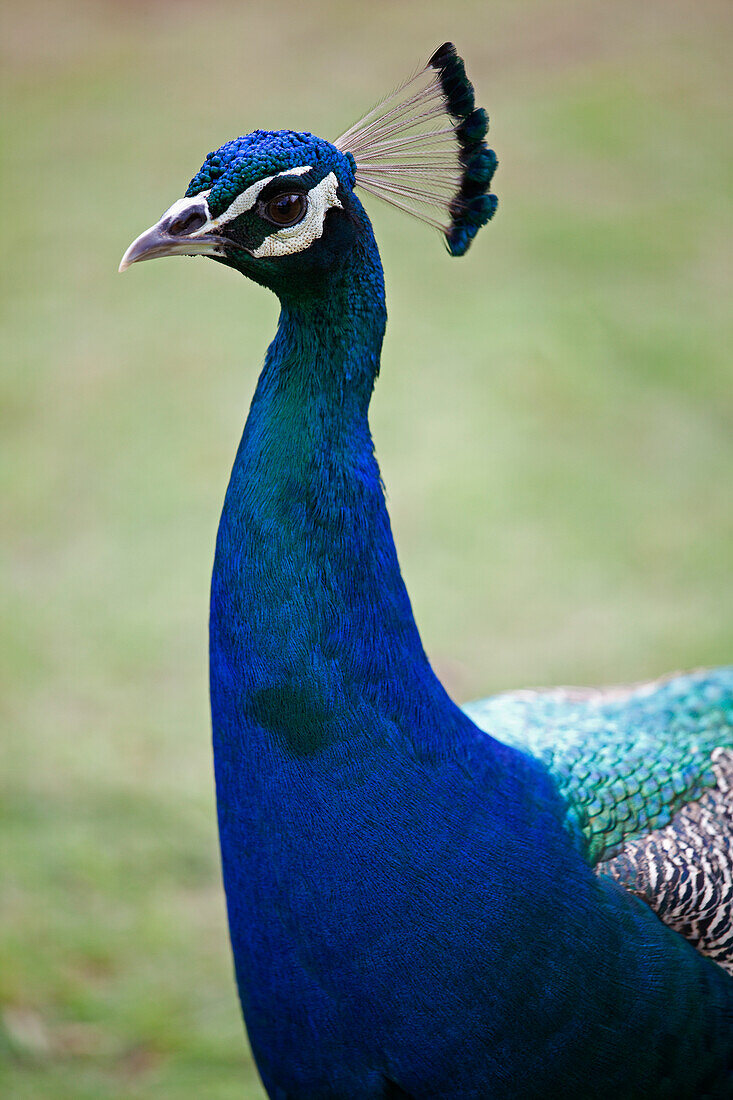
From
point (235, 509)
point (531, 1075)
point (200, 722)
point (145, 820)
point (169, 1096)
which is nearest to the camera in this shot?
point (235, 509)

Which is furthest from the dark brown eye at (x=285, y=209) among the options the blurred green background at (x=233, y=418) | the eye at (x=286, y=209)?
the blurred green background at (x=233, y=418)

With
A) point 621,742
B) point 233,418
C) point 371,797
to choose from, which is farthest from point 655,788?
point 233,418

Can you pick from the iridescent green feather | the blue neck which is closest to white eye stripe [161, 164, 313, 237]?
the blue neck

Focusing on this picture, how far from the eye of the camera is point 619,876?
1.81 meters

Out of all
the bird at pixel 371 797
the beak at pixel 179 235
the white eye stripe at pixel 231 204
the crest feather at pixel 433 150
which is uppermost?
the crest feather at pixel 433 150

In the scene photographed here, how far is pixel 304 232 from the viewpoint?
1516mm

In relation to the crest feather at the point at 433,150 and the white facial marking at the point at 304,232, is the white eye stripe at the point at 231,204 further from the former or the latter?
the crest feather at the point at 433,150

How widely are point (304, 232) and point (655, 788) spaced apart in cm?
100

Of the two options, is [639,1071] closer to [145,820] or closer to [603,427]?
[145,820]

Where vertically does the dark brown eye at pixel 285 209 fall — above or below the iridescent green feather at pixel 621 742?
above

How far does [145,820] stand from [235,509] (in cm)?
184

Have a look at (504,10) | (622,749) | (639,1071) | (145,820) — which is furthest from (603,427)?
(504,10)

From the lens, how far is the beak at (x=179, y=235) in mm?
1491

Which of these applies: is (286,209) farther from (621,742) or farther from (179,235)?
(621,742)
